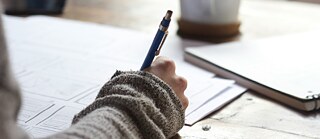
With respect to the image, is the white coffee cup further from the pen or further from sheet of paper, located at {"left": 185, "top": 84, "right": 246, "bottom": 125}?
the pen

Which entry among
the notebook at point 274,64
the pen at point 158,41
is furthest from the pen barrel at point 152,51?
the notebook at point 274,64

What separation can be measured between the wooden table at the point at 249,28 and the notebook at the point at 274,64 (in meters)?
0.02

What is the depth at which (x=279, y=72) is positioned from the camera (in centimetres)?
83

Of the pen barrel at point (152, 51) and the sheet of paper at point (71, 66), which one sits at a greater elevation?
the pen barrel at point (152, 51)

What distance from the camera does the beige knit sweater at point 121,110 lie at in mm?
408

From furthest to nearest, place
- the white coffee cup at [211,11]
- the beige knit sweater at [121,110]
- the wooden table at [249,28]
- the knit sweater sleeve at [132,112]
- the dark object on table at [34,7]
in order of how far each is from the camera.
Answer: the dark object on table at [34,7] < the white coffee cup at [211,11] < the wooden table at [249,28] < the knit sweater sleeve at [132,112] < the beige knit sweater at [121,110]

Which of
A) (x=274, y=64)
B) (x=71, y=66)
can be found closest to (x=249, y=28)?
(x=274, y=64)

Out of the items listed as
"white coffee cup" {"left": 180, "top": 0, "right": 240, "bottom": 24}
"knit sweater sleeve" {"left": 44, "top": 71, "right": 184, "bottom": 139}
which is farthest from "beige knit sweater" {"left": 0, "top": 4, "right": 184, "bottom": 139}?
"white coffee cup" {"left": 180, "top": 0, "right": 240, "bottom": 24}

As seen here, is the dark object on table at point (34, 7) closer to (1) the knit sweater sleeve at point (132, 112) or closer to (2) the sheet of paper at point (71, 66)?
(2) the sheet of paper at point (71, 66)

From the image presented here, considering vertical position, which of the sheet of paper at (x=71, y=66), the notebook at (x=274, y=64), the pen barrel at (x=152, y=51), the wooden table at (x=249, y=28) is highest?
the pen barrel at (x=152, y=51)

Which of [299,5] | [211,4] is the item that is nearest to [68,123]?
[211,4]

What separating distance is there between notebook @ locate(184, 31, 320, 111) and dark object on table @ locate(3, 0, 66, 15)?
1.47 ft

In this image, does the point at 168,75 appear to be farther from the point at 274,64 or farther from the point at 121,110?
the point at 274,64

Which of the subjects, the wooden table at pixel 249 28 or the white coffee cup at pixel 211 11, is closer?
the wooden table at pixel 249 28
